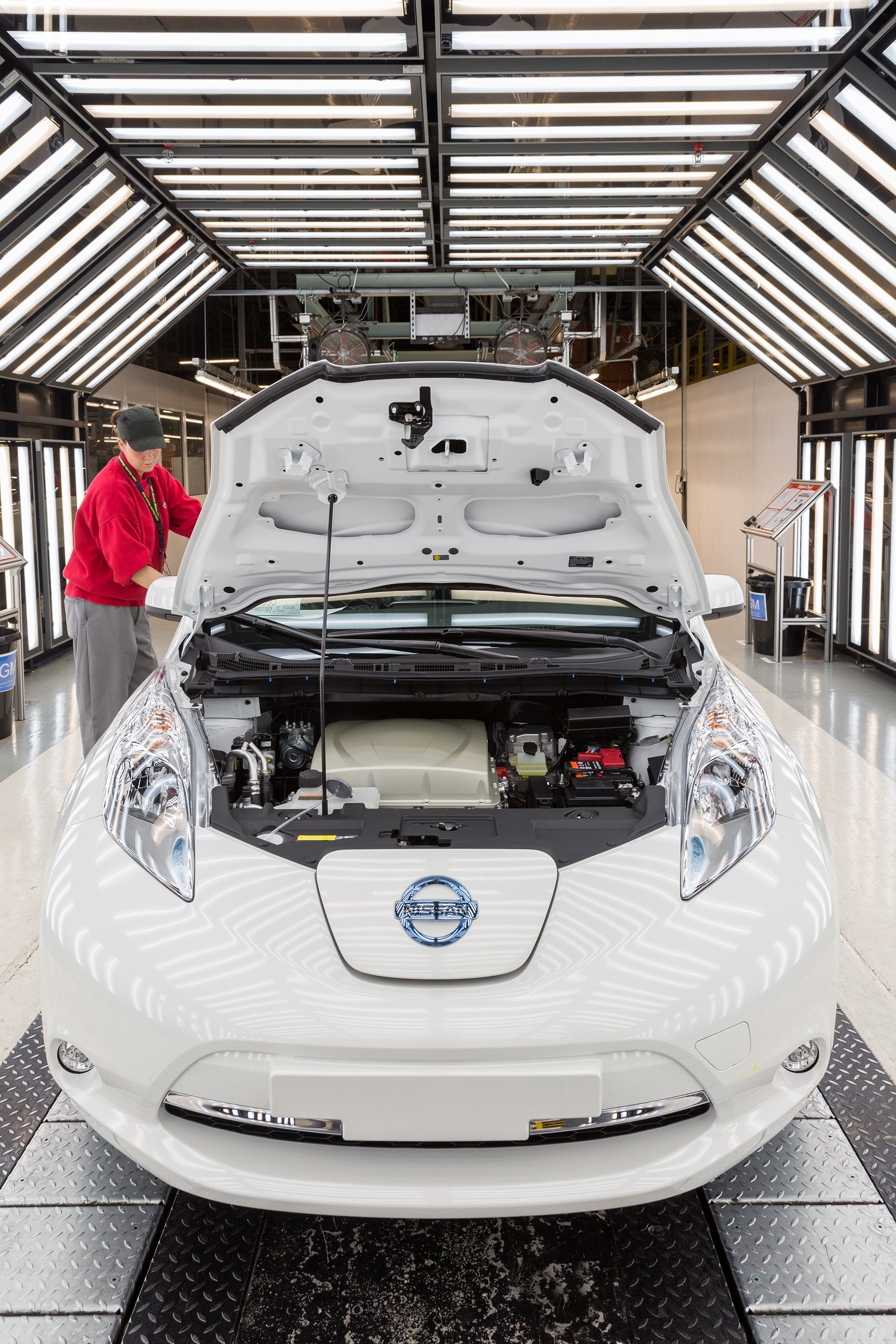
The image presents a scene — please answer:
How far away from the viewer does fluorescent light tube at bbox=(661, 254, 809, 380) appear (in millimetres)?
8734

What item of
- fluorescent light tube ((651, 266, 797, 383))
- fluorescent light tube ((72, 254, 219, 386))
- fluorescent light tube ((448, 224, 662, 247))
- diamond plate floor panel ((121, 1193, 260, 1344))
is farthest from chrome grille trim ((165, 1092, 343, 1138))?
fluorescent light tube ((651, 266, 797, 383))

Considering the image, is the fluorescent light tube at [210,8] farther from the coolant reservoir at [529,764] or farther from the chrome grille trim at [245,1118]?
the chrome grille trim at [245,1118]

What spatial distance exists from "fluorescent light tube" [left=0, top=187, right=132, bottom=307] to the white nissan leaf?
15.6 ft

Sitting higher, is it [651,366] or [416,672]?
[651,366]

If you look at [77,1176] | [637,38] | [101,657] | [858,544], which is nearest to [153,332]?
[637,38]

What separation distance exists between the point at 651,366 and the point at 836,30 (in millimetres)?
13304

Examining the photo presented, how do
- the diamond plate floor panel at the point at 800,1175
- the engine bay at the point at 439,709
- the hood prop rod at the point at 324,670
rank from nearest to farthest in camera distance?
1. the diamond plate floor panel at the point at 800,1175
2. the hood prop rod at the point at 324,670
3. the engine bay at the point at 439,709

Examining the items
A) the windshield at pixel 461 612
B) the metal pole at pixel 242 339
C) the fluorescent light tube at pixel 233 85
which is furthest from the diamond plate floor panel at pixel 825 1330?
the metal pole at pixel 242 339

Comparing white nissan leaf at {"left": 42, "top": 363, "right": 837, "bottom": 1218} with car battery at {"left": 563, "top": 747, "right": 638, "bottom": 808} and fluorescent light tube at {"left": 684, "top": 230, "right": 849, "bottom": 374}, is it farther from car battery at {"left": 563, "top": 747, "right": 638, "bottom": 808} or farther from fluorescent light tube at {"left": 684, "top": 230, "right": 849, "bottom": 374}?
fluorescent light tube at {"left": 684, "top": 230, "right": 849, "bottom": 374}

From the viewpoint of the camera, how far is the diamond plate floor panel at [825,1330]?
5.14 ft

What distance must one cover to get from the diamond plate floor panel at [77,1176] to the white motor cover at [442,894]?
2.60ft

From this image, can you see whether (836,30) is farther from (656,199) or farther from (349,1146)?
(349,1146)

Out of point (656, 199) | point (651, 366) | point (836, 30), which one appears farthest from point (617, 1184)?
point (651, 366)

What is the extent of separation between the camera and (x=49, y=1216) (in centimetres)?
185
